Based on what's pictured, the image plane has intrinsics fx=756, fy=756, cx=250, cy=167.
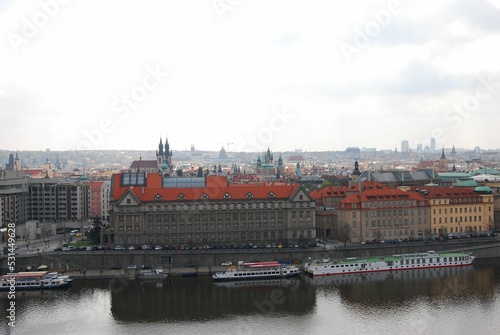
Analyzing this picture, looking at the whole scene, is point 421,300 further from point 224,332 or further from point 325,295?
point 224,332

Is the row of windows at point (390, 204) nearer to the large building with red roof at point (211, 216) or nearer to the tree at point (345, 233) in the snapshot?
the tree at point (345, 233)

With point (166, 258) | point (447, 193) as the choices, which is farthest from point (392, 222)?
point (166, 258)

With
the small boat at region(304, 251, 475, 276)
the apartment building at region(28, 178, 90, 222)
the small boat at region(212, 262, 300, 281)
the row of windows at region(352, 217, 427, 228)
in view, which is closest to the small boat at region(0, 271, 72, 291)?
the small boat at region(212, 262, 300, 281)

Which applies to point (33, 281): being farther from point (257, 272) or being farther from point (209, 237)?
point (209, 237)

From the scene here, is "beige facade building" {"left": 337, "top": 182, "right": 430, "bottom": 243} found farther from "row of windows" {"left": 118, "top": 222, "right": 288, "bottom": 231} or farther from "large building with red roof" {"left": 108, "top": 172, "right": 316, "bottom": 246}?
"row of windows" {"left": 118, "top": 222, "right": 288, "bottom": 231}

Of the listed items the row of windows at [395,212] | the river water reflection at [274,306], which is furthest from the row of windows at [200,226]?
the river water reflection at [274,306]

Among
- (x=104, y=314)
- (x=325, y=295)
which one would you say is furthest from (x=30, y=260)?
(x=325, y=295)

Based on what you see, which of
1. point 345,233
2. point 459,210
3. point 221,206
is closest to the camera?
point 221,206
